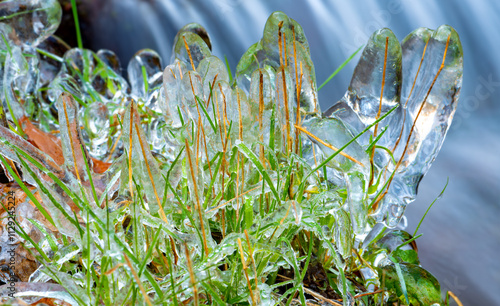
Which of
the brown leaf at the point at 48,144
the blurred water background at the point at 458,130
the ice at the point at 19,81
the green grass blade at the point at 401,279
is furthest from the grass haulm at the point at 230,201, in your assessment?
the blurred water background at the point at 458,130

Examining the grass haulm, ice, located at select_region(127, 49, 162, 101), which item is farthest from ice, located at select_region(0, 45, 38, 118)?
the grass haulm

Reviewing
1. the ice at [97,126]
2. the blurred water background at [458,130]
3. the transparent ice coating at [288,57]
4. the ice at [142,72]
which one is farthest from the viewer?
the ice at [142,72]

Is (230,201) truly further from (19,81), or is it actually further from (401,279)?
(19,81)

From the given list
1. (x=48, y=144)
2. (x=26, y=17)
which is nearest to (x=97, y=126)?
(x=48, y=144)

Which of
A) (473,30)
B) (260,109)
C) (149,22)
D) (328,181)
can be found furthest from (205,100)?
(149,22)

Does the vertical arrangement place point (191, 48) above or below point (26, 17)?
below

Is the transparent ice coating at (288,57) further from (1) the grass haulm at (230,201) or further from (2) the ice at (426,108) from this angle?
(2) the ice at (426,108)

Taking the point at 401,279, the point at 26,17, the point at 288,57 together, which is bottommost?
the point at 401,279

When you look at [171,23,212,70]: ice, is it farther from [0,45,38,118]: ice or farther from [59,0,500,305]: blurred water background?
[59,0,500,305]: blurred water background
